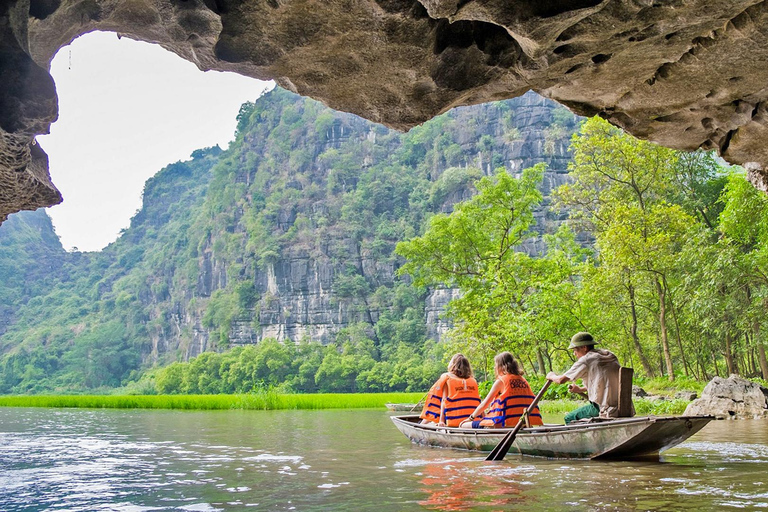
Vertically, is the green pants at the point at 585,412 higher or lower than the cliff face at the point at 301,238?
lower

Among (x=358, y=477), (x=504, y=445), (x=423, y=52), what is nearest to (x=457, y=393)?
(x=504, y=445)

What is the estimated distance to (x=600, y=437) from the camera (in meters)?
6.77

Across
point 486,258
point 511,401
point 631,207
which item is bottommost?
point 511,401

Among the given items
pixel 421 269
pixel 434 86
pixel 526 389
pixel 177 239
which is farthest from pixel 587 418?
pixel 177 239

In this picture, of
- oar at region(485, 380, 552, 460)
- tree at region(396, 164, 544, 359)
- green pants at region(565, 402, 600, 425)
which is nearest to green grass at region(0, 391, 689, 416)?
tree at region(396, 164, 544, 359)

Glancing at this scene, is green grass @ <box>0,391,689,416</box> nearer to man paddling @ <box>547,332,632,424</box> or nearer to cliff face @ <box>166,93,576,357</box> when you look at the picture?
man paddling @ <box>547,332,632,424</box>

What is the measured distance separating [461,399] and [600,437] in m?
2.41

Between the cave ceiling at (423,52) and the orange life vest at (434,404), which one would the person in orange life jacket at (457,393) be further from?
the cave ceiling at (423,52)

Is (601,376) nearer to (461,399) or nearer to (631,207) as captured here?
(461,399)

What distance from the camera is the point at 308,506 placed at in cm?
472

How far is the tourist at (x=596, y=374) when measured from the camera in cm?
679

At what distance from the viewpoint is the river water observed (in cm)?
483

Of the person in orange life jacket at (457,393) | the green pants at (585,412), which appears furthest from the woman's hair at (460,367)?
the green pants at (585,412)

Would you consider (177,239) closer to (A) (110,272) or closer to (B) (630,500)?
(A) (110,272)
